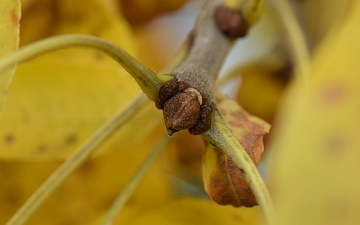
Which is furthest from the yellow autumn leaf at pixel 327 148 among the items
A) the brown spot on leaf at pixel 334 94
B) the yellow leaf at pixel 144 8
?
the yellow leaf at pixel 144 8

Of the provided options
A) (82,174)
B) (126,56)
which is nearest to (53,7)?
(82,174)

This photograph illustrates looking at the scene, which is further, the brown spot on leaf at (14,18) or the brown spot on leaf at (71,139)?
the brown spot on leaf at (71,139)

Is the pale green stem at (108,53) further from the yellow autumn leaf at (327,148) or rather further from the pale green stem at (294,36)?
the pale green stem at (294,36)

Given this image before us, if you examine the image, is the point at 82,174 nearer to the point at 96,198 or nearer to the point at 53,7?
the point at 96,198

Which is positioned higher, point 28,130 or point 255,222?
point 28,130

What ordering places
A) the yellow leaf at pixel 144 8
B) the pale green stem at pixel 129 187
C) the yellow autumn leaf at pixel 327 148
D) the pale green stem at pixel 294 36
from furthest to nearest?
the yellow leaf at pixel 144 8
the pale green stem at pixel 294 36
the pale green stem at pixel 129 187
the yellow autumn leaf at pixel 327 148

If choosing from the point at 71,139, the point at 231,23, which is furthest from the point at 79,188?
the point at 231,23
